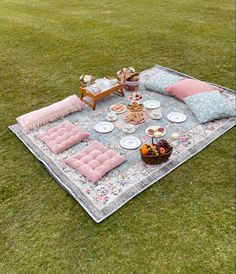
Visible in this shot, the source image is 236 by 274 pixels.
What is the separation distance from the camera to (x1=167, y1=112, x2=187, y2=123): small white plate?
5140 mm

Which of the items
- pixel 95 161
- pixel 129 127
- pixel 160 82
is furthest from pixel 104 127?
pixel 160 82

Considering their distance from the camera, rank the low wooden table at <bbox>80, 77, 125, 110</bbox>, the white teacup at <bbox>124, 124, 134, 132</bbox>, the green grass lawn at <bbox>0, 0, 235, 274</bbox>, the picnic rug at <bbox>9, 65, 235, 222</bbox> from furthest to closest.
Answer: the low wooden table at <bbox>80, 77, 125, 110</bbox>
the white teacup at <bbox>124, 124, 134, 132</bbox>
the picnic rug at <bbox>9, 65, 235, 222</bbox>
the green grass lawn at <bbox>0, 0, 235, 274</bbox>

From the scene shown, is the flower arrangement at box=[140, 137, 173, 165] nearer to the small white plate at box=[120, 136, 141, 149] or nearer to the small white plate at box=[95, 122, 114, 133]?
the small white plate at box=[120, 136, 141, 149]

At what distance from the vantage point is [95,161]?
425 centimetres

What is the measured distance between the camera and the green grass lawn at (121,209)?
3283 mm

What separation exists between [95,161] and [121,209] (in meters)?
0.81

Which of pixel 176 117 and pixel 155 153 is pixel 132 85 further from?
pixel 155 153

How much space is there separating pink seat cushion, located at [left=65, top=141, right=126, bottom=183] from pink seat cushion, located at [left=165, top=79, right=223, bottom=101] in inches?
75.9

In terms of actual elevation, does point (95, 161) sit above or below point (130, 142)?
above

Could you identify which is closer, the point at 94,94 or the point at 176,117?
the point at 176,117

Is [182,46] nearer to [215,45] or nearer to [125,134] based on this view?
[215,45]

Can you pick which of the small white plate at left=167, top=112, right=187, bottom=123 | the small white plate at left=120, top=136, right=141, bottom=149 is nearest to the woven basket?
the small white plate at left=167, top=112, right=187, bottom=123

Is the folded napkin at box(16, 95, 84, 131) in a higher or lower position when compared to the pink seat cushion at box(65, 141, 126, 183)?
higher

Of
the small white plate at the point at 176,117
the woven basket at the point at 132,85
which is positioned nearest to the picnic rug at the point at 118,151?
the small white plate at the point at 176,117
